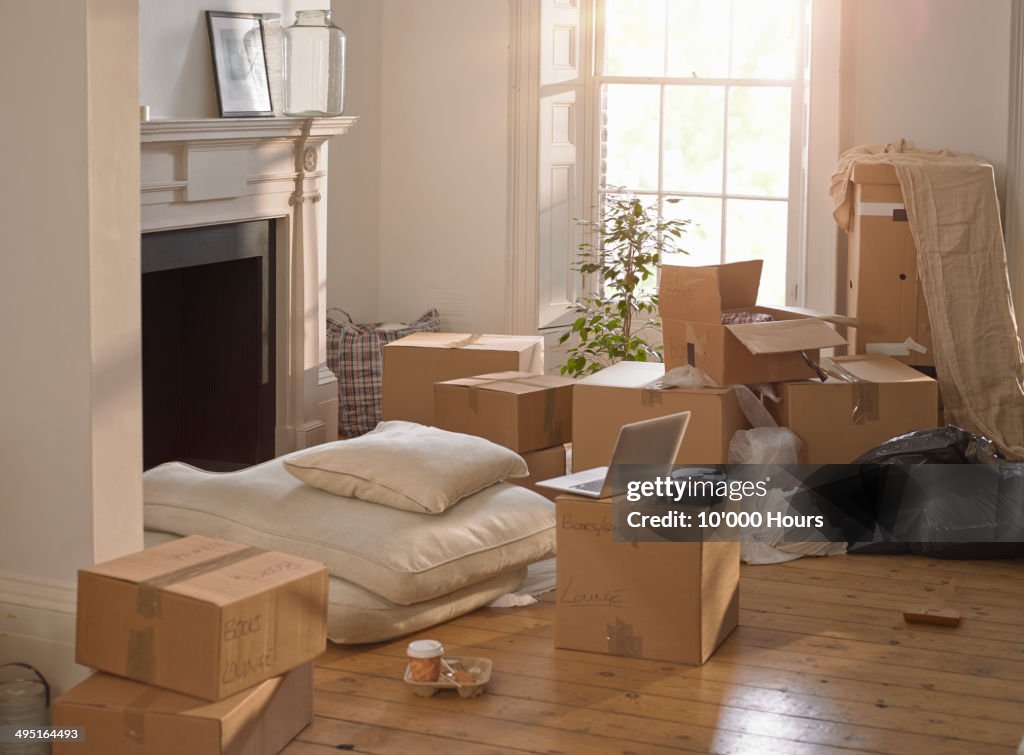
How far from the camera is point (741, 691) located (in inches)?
110

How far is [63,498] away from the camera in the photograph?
2.55 metres

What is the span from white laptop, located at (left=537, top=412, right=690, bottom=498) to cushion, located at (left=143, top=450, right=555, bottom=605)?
321 millimetres

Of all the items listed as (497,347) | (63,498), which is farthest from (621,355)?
(63,498)

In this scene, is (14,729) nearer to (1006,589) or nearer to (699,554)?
(699,554)

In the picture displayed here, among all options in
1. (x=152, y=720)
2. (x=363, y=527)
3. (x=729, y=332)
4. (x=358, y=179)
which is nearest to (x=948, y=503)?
(x=729, y=332)

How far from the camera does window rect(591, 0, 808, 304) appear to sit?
570 centimetres

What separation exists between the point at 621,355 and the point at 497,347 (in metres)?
0.73

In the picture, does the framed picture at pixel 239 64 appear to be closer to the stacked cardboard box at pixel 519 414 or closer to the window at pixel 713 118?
the stacked cardboard box at pixel 519 414

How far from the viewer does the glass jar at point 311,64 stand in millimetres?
4461

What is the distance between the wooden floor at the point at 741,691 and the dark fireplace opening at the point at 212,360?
64.0 inches

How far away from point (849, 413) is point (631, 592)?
146 centimetres

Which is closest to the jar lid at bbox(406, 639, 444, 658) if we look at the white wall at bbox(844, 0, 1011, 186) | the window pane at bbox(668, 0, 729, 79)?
the white wall at bbox(844, 0, 1011, 186)

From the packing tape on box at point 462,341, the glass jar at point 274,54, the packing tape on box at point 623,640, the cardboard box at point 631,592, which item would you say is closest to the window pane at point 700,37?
the packing tape on box at point 462,341

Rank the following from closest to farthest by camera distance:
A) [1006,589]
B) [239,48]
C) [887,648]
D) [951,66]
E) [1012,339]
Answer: [887,648]
[1006,589]
[239,48]
[1012,339]
[951,66]
